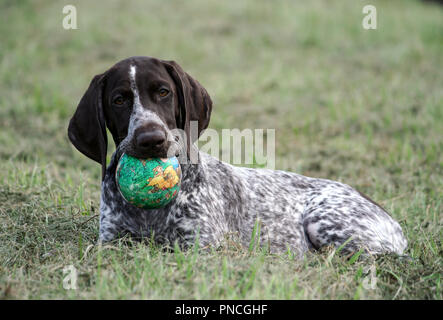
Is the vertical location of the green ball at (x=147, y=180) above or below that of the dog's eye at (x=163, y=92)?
below

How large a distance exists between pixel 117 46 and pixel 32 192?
25.2 ft

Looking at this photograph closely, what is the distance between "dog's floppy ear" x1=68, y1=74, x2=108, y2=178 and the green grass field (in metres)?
0.68

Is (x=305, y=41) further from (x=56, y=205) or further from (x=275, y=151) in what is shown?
(x=56, y=205)

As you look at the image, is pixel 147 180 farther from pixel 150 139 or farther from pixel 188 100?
pixel 188 100

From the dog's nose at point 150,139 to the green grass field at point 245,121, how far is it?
67 cm

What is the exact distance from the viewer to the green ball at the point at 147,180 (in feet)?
11.0

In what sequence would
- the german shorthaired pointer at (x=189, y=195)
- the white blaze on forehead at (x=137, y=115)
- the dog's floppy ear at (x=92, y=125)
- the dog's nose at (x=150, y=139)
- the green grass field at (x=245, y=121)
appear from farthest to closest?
the dog's floppy ear at (x=92, y=125) < the german shorthaired pointer at (x=189, y=195) < the white blaze on forehead at (x=137, y=115) < the dog's nose at (x=150, y=139) < the green grass field at (x=245, y=121)

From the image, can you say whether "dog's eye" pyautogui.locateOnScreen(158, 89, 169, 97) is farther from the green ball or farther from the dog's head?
the green ball

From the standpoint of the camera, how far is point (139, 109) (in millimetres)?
3518

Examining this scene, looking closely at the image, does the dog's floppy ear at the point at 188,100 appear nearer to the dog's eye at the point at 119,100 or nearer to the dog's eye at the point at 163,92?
the dog's eye at the point at 163,92

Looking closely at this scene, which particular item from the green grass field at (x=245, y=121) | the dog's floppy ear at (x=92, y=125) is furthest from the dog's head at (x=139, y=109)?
the green grass field at (x=245, y=121)

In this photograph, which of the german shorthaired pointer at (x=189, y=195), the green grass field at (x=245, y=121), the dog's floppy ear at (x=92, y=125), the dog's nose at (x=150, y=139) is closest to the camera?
the green grass field at (x=245, y=121)

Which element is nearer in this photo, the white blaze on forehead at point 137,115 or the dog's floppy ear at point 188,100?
the white blaze on forehead at point 137,115

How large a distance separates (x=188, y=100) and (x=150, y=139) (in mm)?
619
